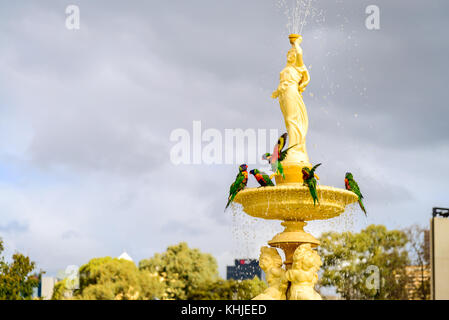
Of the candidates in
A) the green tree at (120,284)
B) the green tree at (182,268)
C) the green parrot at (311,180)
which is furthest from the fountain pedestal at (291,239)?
the green tree at (182,268)

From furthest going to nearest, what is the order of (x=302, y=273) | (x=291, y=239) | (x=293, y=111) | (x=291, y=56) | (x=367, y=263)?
(x=367, y=263), (x=291, y=56), (x=293, y=111), (x=291, y=239), (x=302, y=273)

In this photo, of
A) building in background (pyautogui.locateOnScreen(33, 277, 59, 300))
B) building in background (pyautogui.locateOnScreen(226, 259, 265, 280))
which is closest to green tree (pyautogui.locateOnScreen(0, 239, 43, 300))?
building in background (pyautogui.locateOnScreen(226, 259, 265, 280))

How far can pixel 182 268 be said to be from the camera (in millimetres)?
45062

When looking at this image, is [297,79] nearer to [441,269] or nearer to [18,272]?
[441,269]

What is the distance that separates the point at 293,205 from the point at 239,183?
3.97 ft

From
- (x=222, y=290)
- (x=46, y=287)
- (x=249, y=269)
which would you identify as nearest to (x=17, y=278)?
(x=249, y=269)

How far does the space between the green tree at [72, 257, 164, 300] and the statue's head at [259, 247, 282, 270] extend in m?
27.0

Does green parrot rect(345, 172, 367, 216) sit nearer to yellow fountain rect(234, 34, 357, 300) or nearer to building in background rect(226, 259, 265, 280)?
yellow fountain rect(234, 34, 357, 300)

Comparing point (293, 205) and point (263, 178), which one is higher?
point (263, 178)

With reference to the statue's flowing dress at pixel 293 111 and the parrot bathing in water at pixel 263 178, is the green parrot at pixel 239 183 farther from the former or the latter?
the statue's flowing dress at pixel 293 111

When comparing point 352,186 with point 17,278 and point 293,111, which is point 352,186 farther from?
point 17,278
